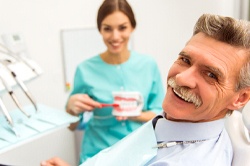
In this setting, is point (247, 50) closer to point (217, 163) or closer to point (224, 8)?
point (217, 163)

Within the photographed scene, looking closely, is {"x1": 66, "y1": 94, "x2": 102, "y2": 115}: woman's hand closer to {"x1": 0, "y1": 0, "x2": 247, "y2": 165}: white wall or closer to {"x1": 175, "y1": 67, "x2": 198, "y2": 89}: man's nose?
{"x1": 0, "y1": 0, "x2": 247, "y2": 165}: white wall

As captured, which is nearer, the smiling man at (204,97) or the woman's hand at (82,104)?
the smiling man at (204,97)

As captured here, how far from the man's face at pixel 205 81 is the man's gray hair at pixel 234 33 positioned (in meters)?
0.01

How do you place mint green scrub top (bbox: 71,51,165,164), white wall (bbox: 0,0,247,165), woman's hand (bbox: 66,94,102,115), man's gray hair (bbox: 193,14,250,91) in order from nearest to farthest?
man's gray hair (bbox: 193,14,250,91) < woman's hand (bbox: 66,94,102,115) < mint green scrub top (bbox: 71,51,165,164) < white wall (bbox: 0,0,247,165)

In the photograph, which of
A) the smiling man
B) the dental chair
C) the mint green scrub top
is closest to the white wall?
the mint green scrub top

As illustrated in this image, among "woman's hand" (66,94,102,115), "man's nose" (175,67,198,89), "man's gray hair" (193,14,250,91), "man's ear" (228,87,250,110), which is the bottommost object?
"woman's hand" (66,94,102,115)

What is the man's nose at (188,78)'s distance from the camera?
0.82 m

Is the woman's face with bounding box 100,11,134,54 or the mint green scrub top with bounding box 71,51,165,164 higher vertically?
the woman's face with bounding box 100,11,134,54

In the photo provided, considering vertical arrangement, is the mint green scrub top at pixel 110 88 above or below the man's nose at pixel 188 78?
below

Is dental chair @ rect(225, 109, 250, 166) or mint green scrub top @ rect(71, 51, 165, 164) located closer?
dental chair @ rect(225, 109, 250, 166)

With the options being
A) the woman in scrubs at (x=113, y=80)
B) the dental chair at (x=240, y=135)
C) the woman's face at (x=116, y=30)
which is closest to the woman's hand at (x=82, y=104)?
the woman in scrubs at (x=113, y=80)

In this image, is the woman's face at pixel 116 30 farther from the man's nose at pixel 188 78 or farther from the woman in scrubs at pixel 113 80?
the man's nose at pixel 188 78

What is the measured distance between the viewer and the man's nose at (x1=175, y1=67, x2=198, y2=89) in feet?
2.68

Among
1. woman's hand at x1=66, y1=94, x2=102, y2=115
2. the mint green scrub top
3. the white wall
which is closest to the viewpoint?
woman's hand at x1=66, y1=94, x2=102, y2=115
